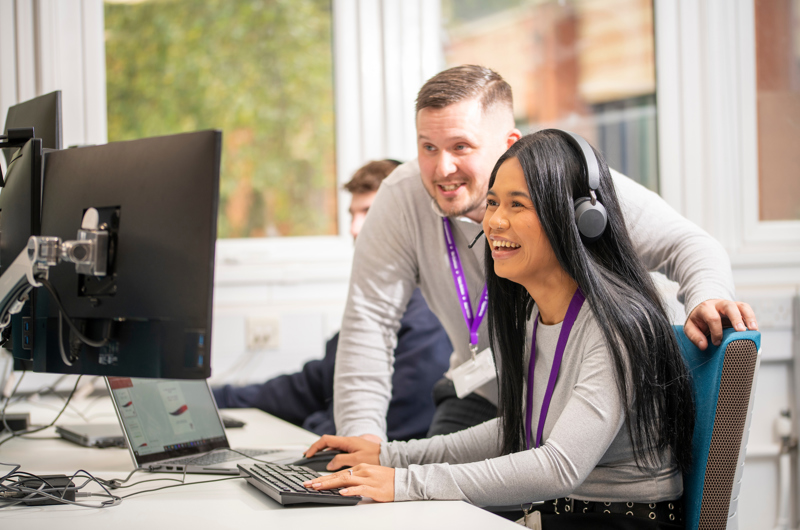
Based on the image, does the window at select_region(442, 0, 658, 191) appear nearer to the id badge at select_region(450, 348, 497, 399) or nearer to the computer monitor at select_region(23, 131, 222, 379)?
the id badge at select_region(450, 348, 497, 399)

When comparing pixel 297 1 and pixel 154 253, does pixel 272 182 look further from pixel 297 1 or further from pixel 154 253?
pixel 154 253

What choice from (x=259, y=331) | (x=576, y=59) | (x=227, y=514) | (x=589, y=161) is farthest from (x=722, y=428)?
(x=576, y=59)

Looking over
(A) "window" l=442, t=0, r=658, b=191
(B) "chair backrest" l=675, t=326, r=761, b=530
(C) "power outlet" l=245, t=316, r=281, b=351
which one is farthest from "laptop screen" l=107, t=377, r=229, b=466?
(A) "window" l=442, t=0, r=658, b=191

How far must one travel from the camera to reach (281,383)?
2.23m

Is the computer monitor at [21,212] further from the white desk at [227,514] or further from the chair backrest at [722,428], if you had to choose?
the chair backrest at [722,428]

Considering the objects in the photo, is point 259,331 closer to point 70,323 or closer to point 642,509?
point 70,323

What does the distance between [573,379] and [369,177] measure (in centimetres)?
124

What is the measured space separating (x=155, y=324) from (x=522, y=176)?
2.19ft

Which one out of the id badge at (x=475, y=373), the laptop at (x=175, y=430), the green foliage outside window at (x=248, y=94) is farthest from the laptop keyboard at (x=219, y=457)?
the green foliage outside window at (x=248, y=94)

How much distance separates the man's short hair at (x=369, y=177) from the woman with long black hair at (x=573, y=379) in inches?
38.9

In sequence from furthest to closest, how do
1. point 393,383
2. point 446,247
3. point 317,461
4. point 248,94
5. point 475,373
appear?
point 248,94
point 393,383
point 446,247
point 475,373
point 317,461

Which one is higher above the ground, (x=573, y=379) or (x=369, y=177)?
(x=369, y=177)

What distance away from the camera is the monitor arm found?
1.00m

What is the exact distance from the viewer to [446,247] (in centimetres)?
161
